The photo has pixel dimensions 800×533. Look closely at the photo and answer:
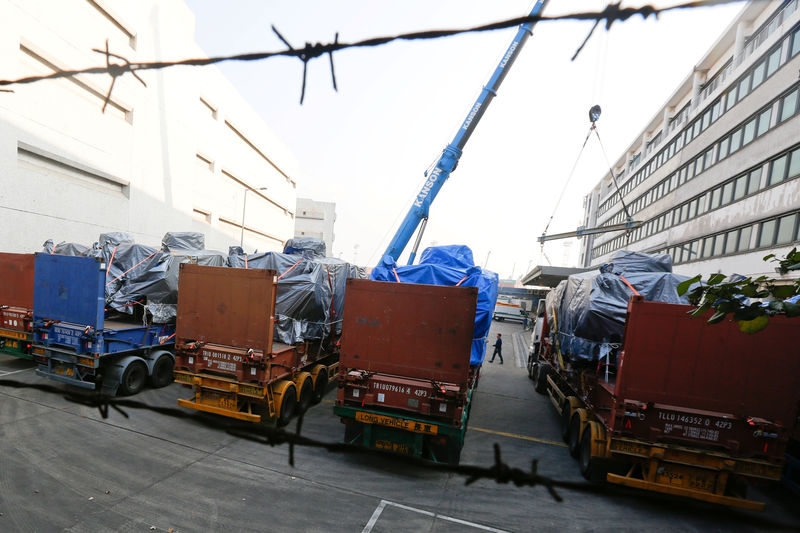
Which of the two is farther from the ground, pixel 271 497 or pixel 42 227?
pixel 42 227

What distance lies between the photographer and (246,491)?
19.1ft

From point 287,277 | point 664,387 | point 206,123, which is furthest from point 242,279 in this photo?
point 206,123

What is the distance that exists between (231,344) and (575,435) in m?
7.20

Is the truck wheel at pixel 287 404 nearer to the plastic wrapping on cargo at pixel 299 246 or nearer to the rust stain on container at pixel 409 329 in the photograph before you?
the rust stain on container at pixel 409 329

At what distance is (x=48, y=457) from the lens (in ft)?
20.7

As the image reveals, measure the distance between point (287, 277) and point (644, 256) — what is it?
8.16 metres

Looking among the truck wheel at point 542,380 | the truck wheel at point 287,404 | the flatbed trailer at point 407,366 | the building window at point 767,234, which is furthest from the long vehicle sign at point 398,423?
the building window at point 767,234

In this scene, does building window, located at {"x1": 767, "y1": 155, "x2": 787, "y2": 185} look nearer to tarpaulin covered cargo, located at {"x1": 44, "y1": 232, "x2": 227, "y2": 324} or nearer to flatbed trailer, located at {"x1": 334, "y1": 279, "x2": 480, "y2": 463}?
flatbed trailer, located at {"x1": 334, "y1": 279, "x2": 480, "y2": 463}

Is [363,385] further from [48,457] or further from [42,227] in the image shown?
[42,227]

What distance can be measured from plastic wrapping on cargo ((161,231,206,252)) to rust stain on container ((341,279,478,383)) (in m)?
7.63

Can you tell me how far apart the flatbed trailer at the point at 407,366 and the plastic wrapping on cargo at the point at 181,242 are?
773 centimetres

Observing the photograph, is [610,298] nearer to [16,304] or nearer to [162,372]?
[162,372]

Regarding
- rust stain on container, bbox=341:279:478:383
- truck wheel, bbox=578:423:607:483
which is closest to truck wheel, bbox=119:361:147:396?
rust stain on container, bbox=341:279:478:383

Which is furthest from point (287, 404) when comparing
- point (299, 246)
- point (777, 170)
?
point (777, 170)
